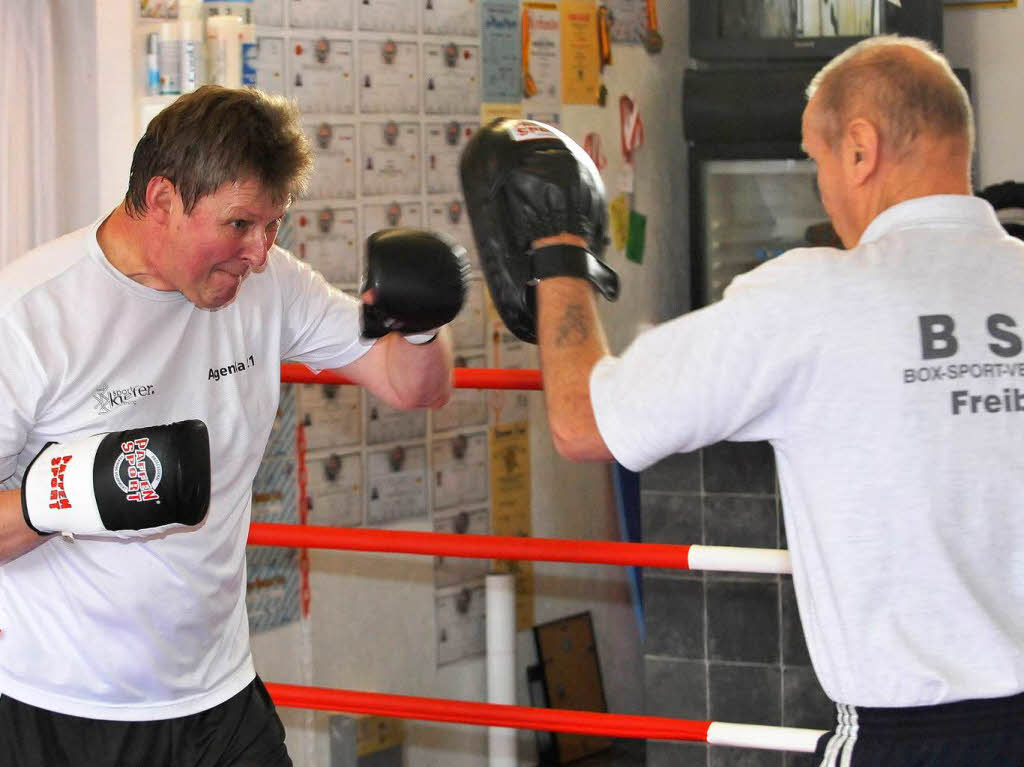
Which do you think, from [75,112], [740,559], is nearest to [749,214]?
[75,112]

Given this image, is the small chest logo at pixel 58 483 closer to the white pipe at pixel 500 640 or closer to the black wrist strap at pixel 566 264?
the black wrist strap at pixel 566 264

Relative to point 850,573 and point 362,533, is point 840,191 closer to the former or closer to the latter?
point 850,573

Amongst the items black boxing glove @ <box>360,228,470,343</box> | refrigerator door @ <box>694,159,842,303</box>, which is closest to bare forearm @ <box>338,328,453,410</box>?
black boxing glove @ <box>360,228,470,343</box>

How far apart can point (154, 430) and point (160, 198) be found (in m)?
Answer: 0.33

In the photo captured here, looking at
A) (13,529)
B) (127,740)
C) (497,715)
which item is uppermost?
(13,529)

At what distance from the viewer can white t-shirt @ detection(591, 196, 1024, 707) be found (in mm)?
1347

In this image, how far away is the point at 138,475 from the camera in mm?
1603

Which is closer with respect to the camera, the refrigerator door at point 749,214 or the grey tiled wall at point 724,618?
the grey tiled wall at point 724,618

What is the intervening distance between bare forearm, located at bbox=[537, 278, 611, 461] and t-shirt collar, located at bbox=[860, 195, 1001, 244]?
0.32 meters

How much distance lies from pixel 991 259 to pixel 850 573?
355 mm

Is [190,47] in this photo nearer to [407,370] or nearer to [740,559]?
[407,370]

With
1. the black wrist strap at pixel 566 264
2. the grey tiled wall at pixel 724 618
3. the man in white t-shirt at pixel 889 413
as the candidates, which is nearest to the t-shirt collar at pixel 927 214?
the man in white t-shirt at pixel 889 413

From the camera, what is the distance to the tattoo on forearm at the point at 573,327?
1535 millimetres

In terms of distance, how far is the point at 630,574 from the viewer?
177 inches
